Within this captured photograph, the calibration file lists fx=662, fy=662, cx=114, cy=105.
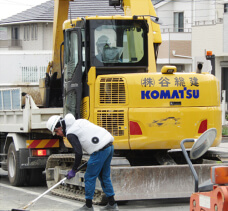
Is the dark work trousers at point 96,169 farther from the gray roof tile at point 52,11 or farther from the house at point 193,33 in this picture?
the gray roof tile at point 52,11

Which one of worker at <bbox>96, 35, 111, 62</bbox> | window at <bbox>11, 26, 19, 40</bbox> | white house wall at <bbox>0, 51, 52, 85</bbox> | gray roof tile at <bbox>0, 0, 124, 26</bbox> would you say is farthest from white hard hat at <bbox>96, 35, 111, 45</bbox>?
window at <bbox>11, 26, 19, 40</bbox>

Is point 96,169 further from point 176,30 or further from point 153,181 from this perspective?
point 176,30

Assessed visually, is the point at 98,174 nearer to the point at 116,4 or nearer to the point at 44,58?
the point at 116,4

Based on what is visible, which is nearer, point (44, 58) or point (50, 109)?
point (50, 109)

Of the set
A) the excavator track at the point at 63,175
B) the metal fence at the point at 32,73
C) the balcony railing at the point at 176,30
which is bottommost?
the excavator track at the point at 63,175

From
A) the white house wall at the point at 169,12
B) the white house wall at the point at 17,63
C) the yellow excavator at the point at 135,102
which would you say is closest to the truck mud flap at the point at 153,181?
the yellow excavator at the point at 135,102

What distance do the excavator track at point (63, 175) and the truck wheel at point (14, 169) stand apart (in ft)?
4.12

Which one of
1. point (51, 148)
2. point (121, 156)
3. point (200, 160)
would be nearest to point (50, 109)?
point (51, 148)

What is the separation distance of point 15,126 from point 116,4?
329 centimetres

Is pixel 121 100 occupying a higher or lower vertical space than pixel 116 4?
lower

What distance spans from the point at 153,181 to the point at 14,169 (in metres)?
Result: 4.02

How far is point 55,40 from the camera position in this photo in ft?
49.5

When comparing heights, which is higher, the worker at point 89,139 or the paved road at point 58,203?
the worker at point 89,139

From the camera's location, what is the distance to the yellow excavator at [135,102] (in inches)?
435
